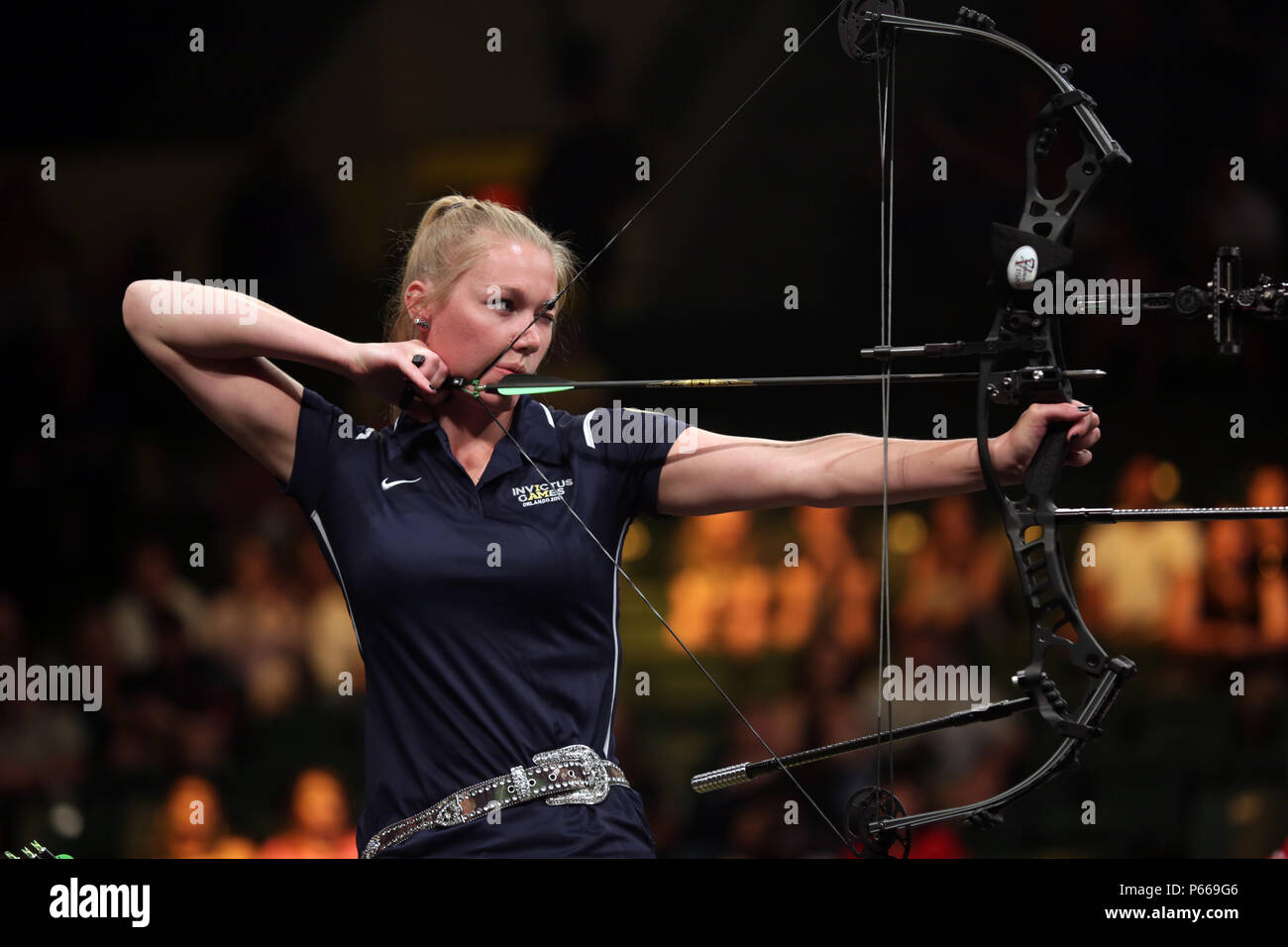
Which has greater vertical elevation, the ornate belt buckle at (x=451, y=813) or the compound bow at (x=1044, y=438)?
the compound bow at (x=1044, y=438)

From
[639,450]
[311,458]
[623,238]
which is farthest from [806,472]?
[623,238]

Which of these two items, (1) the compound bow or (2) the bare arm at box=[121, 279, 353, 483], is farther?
(2) the bare arm at box=[121, 279, 353, 483]

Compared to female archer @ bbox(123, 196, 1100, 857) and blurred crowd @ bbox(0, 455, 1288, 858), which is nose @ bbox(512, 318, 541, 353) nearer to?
female archer @ bbox(123, 196, 1100, 857)

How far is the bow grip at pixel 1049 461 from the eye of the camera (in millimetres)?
1973

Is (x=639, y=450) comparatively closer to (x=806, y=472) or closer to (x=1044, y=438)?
(x=806, y=472)

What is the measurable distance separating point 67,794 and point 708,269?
1.85 metres

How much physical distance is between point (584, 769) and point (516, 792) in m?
0.10

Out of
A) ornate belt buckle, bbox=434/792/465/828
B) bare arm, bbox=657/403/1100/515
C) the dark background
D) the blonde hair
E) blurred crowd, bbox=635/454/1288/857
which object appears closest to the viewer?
ornate belt buckle, bbox=434/792/465/828

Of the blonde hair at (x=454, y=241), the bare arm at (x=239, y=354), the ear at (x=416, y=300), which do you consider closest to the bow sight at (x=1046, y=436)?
the blonde hair at (x=454, y=241)

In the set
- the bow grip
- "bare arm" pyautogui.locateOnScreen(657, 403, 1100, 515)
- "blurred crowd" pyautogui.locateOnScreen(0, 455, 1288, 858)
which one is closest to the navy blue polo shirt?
"bare arm" pyautogui.locateOnScreen(657, 403, 1100, 515)

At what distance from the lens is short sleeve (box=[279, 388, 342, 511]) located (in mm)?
2082

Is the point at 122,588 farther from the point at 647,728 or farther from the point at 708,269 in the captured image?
the point at 708,269

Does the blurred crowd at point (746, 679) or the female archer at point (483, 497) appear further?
the blurred crowd at point (746, 679)

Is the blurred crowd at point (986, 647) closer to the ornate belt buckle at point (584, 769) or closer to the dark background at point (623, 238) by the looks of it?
the dark background at point (623, 238)
